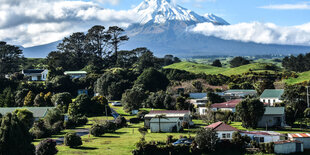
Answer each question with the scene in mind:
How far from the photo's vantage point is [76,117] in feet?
182

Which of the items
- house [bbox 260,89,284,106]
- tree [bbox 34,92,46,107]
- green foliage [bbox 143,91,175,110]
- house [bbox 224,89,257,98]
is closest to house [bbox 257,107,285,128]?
house [bbox 260,89,284,106]

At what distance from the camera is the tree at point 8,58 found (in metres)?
98.9

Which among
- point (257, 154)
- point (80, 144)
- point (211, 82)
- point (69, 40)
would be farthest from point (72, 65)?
point (257, 154)

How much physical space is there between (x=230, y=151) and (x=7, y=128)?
63.4ft

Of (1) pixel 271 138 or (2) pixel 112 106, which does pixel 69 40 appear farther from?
(1) pixel 271 138

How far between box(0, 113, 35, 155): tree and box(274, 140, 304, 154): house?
20.9 metres

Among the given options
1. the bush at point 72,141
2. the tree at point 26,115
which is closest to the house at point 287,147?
the bush at point 72,141

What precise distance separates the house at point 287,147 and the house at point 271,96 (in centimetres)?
3213

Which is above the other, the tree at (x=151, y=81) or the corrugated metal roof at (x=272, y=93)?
the tree at (x=151, y=81)

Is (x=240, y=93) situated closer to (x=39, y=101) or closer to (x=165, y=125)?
(x=165, y=125)

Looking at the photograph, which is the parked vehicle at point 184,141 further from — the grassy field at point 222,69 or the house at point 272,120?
the grassy field at point 222,69

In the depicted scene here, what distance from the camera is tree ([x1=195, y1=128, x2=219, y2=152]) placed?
37156 millimetres

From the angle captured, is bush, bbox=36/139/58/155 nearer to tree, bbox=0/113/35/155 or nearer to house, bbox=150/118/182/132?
tree, bbox=0/113/35/155

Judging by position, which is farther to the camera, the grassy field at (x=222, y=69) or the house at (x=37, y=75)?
the grassy field at (x=222, y=69)
